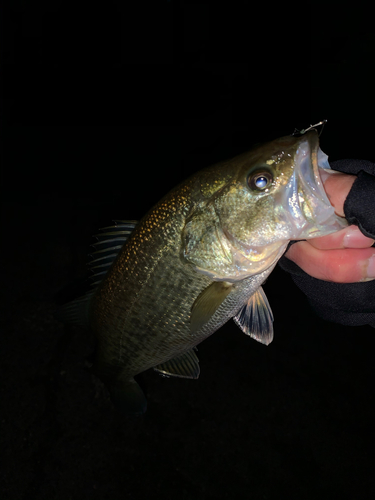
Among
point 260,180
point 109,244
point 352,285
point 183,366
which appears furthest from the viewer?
point 183,366

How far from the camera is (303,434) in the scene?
239 centimetres

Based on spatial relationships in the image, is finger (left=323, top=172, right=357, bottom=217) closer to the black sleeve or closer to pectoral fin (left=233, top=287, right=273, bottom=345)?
the black sleeve

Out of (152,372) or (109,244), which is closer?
(109,244)

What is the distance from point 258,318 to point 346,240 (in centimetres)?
52

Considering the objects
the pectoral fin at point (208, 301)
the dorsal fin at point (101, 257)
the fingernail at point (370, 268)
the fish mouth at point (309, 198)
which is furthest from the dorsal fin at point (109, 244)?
the fingernail at point (370, 268)

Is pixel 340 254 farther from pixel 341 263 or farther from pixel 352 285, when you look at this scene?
pixel 352 285

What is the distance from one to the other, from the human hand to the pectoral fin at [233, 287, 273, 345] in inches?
10.9

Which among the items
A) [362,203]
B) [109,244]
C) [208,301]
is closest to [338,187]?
[362,203]

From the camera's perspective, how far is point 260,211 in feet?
3.64

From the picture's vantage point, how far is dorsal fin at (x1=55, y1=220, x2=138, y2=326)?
141 cm

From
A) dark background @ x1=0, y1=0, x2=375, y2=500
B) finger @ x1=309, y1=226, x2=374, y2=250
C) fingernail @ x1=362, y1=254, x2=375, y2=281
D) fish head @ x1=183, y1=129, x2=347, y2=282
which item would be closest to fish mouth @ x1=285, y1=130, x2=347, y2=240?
fish head @ x1=183, y1=129, x2=347, y2=282

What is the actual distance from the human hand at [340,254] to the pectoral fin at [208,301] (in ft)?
1.16

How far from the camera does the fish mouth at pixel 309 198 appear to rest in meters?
0.99

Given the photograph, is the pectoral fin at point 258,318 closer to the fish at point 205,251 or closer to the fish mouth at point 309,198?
the fish at point 205,251
